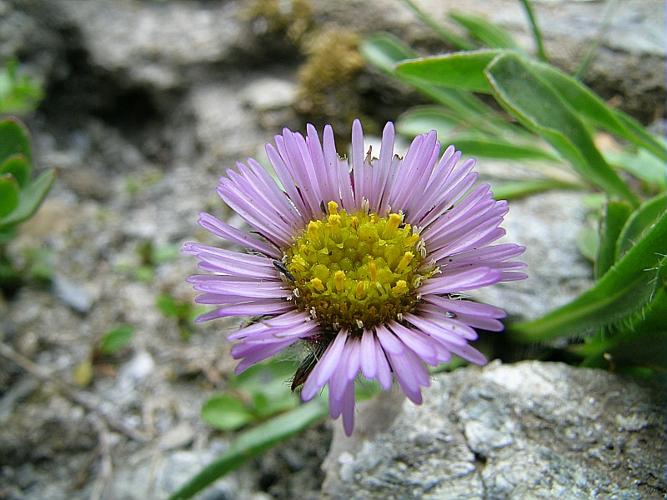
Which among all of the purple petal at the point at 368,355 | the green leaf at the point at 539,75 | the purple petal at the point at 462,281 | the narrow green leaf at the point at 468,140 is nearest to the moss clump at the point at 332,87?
the narrow green leaf at the point at 468,140

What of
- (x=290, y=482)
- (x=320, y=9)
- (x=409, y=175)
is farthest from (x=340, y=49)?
(x=290, y=482)

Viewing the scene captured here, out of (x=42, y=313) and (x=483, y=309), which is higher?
(x=483, y=309)

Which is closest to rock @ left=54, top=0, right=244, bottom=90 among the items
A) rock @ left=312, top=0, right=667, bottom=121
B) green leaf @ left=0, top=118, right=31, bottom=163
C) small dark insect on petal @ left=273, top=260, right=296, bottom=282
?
rock @ left=312, top=0, right=667, bottom=121

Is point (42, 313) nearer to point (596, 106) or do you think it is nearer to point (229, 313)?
point (229, 313)

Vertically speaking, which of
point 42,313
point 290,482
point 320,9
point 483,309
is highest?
point 320,9

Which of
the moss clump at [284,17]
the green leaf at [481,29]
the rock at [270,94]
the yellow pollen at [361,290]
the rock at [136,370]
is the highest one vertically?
the moss clump at [284,17]

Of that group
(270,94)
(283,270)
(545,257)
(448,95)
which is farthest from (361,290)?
(270,94)

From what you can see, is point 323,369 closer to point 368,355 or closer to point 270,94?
point 368,355

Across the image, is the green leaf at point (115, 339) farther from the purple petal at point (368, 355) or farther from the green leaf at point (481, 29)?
the green leaf at point (481, 29)
